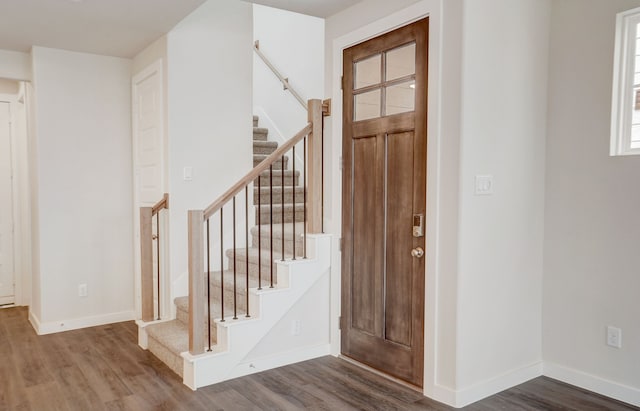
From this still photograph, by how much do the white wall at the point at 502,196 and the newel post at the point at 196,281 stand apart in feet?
5.43

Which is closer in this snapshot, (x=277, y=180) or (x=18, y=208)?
(x=277, y=180)

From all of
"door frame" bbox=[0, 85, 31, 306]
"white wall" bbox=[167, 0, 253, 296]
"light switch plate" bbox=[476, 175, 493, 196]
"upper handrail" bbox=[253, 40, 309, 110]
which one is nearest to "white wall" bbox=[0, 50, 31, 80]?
"door frame" bbox=[0, 85, 31, 306]

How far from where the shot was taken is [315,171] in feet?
12.0

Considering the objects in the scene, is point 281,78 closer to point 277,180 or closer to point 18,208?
point 277,180

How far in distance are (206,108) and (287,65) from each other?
1713 mm

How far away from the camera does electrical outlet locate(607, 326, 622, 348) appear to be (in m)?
2.90

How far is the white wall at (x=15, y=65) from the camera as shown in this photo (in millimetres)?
4438

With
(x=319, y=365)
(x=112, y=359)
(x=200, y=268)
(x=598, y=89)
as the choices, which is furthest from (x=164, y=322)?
(x=598, y=89)

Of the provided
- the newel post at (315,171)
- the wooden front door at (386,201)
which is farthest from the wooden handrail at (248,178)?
the wooden front door at (386,201)

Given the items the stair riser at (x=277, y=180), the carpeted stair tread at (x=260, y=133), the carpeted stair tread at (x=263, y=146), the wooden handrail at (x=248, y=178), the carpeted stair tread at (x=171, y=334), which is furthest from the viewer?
the carpeted stair tread at (x=260, y=133)

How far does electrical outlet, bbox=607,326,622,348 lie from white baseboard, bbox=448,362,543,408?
516 mm

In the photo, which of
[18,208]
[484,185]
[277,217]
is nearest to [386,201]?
[484,185]

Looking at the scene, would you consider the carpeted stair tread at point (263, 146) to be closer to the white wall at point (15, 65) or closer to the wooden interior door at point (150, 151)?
the wooden interior door at point (150, 151)

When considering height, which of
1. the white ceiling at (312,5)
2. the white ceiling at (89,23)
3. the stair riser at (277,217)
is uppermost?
the white ceiling at (312,5)
